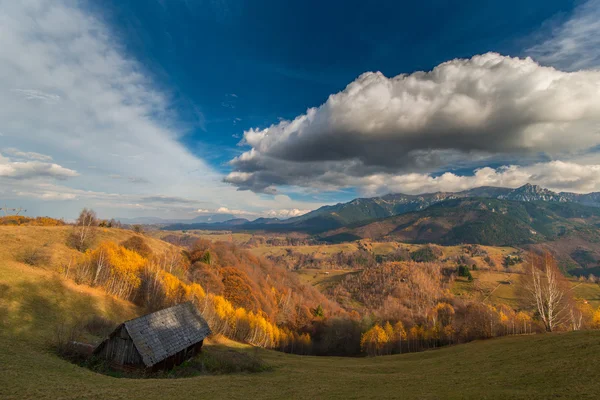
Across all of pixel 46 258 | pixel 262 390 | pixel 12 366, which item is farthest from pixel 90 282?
pixel 262 390

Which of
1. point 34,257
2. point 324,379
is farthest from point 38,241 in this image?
point 324,379

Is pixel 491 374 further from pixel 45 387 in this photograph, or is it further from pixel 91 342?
pixel 91 342

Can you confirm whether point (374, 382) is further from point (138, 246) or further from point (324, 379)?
point (138, 246)

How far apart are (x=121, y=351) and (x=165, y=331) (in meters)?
5.77

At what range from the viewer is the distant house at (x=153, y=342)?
110 ft

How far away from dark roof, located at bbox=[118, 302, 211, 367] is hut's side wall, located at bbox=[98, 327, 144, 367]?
895 mm

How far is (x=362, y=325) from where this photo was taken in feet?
364

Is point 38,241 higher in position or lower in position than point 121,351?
higher

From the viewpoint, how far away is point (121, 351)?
111 feet

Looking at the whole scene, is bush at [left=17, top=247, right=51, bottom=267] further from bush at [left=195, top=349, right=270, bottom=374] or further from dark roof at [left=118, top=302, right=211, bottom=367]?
bush at [left=195, top=349, right=270, bottom=374]

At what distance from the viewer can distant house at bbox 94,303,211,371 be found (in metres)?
33.6

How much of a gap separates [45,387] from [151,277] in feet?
191

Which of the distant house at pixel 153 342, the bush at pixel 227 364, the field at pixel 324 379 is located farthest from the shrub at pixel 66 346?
the bush at pixel 227 364

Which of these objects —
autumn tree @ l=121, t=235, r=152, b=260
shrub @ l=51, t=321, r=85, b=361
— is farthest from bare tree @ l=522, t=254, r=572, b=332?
autumn tree @ l=121, t=235, r=152, b=260
